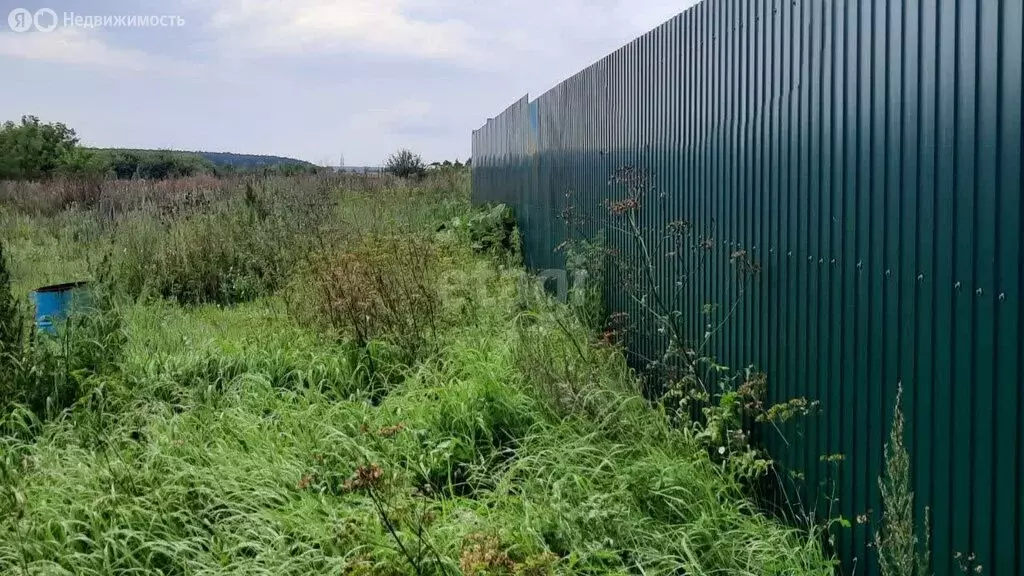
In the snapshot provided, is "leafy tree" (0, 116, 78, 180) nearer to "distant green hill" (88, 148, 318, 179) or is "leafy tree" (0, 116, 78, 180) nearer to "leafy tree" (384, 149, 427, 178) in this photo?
"distant green hill" (88, 148, 318, 179)

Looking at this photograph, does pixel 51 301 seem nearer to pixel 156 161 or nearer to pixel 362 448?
pixel 362 448

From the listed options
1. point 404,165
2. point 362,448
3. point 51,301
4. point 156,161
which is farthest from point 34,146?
point 362,448

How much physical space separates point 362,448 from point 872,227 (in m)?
2.54

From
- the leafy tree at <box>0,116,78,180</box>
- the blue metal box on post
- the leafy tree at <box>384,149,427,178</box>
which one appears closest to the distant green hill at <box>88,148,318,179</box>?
the leafy tree at <box>0,116,78,180</box>

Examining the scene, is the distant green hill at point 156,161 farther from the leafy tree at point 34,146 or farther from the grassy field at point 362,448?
the grassy field at point 362,448

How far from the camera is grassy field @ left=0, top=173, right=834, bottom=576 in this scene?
3.78 m

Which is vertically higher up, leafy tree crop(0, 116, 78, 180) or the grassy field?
leafy tree crop(0, 116, 78, 180)

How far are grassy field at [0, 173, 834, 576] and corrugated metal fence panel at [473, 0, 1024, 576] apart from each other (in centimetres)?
65

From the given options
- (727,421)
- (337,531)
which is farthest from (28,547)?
(727,421)

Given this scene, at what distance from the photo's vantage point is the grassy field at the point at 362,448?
378 cm

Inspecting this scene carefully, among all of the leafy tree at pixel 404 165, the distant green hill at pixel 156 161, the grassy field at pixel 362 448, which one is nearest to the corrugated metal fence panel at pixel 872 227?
the grassy field at pixel 362 448

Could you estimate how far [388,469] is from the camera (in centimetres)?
434

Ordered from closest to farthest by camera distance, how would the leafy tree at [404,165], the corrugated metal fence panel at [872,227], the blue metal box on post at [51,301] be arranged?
the corrugated metal fence panel at [872,227], the blue metal box on post at [51,301], the leafy tree at [404,165]

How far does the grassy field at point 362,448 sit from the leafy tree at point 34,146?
4187 centimetres
